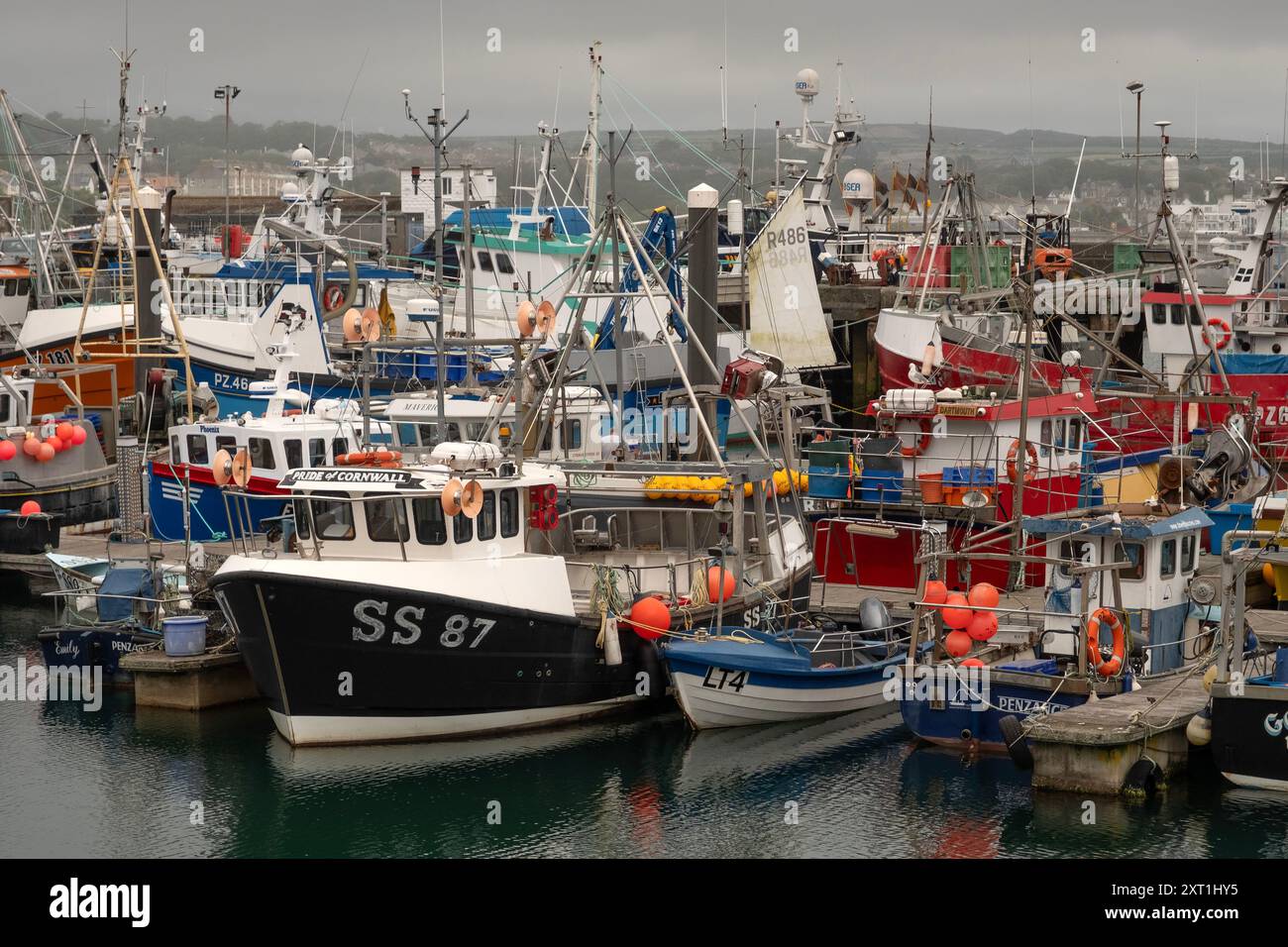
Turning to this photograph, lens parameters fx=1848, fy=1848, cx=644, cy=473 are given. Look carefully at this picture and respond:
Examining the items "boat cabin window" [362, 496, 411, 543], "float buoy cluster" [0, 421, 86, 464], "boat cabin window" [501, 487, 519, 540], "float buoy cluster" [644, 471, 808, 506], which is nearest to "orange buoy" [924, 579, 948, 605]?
"float buoy cluster" [644, 471, 808, 506]

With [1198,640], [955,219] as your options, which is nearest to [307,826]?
[1198,640]

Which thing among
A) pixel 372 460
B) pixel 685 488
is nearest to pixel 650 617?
pixel 685 488

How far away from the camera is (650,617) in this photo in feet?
79.1

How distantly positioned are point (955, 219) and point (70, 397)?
70.0ft

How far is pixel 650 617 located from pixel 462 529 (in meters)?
2.73

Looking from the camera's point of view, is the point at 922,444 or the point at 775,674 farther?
the point at 922,444

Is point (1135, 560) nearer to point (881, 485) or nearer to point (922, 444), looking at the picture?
point (881, 485)

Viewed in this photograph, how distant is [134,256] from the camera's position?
39594 millimetres

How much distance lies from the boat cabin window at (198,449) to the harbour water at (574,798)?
754 centimetres

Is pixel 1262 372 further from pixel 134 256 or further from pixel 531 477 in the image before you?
pixel 134 256

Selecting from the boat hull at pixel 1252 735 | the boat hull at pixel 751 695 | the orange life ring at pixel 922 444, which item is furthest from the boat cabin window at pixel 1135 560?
the orange life ring at pixel 922 444

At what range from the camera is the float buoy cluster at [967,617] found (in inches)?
907

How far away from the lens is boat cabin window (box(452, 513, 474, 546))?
23.5 m

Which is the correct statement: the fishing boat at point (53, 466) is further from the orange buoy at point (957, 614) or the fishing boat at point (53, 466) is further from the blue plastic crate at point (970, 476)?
the orange buoy at point (957, 614)
